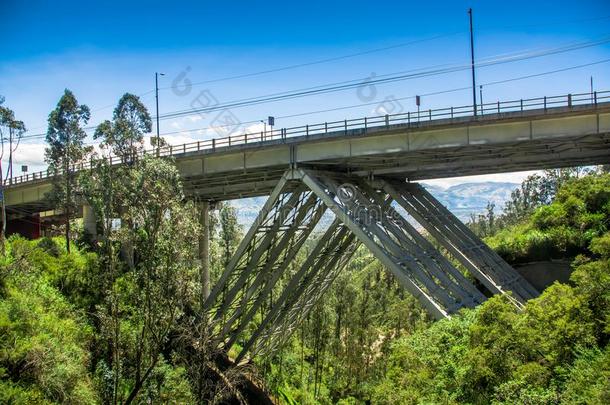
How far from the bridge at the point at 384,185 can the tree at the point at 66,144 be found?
7.38 feet

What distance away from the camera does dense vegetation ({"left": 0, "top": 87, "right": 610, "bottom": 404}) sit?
15.3m

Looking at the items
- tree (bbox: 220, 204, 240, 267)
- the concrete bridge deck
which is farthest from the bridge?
tree (bbox: 220, 204, 240, 267)

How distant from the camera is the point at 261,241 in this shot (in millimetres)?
29047

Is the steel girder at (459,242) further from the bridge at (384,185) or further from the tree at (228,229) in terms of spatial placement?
the tree at (228,229)

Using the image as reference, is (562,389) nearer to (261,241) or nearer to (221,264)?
(261,241)

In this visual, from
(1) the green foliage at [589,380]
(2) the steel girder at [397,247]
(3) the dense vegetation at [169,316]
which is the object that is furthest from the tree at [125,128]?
(1) the green foliage at [589,380]

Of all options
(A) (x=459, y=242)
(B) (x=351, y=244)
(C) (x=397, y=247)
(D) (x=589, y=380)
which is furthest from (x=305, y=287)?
(D) (x=589, y=380)

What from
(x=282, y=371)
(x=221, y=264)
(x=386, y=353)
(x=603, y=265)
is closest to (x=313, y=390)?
(x=282, y=371)

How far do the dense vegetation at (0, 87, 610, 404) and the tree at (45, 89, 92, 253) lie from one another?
111mm

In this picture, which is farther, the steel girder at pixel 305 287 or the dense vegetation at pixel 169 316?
the steel girder at pixel 305 287

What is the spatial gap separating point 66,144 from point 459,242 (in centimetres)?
2715

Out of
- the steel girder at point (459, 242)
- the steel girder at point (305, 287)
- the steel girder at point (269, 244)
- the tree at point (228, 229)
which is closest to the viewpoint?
the steel girder at point (459, 242)

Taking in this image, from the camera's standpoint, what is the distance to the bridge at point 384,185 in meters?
23.5

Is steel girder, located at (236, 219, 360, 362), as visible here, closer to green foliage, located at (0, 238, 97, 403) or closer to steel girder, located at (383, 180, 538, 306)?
steel girder, located at (383, 180, 538, 306)
